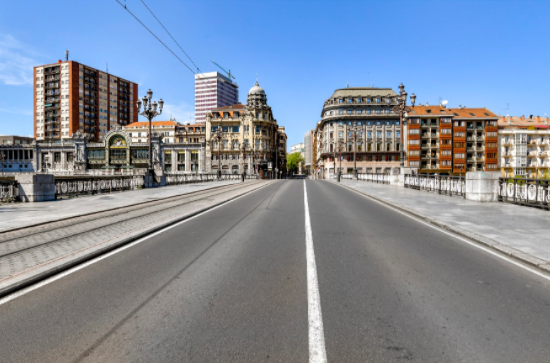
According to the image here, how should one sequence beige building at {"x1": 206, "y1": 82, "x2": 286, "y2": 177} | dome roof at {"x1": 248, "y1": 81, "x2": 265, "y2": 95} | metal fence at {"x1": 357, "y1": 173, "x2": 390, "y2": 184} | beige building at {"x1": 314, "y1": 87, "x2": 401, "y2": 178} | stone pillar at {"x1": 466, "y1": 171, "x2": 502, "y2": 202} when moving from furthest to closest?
dome roof at {"x1": 248, "y1": 81, "x2": 265, "y2": 95} < beige building at {"x1": 206, "y1": 82, "x2": 286, "y2": 177} < beige building at {"x1": 314, "y1": 87, "x2": 401, "y2": 178} < metal fence at {"x1": 357, "y1": 173, "x2": 390, "y2": 184} < stone pillar at {"x1": 466, "y1": 171, "x2": 502, "y2": 202}

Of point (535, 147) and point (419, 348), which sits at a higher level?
point (535, 147)

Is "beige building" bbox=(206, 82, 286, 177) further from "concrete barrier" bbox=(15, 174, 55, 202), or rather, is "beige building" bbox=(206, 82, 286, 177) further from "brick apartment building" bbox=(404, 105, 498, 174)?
"concrete barrier" bbox=(15, 174, 55, 202)

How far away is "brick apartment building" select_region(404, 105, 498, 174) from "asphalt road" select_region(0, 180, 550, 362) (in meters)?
81.5

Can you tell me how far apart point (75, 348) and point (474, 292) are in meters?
4.48

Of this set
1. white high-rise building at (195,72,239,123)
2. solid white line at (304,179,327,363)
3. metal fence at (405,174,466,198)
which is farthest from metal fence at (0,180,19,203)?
white high-rise building at (195,72,239,123)

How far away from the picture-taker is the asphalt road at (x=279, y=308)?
108 inches

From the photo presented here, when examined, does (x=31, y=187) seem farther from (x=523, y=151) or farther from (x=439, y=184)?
(x=523, y=151)

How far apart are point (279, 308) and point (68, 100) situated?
11337 centimetres

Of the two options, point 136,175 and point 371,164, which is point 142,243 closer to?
point 136,175

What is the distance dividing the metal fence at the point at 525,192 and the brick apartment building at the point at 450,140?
7015 centimetres

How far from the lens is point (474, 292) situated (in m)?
4.05

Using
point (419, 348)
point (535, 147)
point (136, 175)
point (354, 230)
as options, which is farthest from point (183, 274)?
point (535, 147)

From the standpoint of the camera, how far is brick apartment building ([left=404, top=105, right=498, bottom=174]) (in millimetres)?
80500

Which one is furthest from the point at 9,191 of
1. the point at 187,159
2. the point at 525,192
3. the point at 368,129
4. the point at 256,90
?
the point at 368,129
